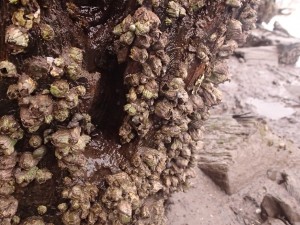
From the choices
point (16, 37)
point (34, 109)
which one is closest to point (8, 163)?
point (34, 109)

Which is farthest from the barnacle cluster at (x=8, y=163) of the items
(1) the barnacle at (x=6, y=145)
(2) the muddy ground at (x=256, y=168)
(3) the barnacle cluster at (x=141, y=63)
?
(2) the muddy ground at (x=256, y=168)

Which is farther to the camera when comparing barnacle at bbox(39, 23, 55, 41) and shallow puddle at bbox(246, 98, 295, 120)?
shallow puddle at bbox(246, 98, 295, 120)

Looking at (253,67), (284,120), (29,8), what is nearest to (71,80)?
(29,8)

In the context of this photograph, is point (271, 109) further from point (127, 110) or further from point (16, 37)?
point (16, 37)

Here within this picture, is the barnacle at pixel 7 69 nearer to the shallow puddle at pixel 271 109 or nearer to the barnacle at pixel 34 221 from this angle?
the barnacle at pixel 34 221

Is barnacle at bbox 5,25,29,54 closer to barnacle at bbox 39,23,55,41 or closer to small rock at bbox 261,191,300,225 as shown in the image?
barnacle at bbox 39,23,55,41

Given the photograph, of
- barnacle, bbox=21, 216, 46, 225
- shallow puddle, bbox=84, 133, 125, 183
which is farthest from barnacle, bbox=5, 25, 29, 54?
barnacle, bbox=21, 216, 46, 225
